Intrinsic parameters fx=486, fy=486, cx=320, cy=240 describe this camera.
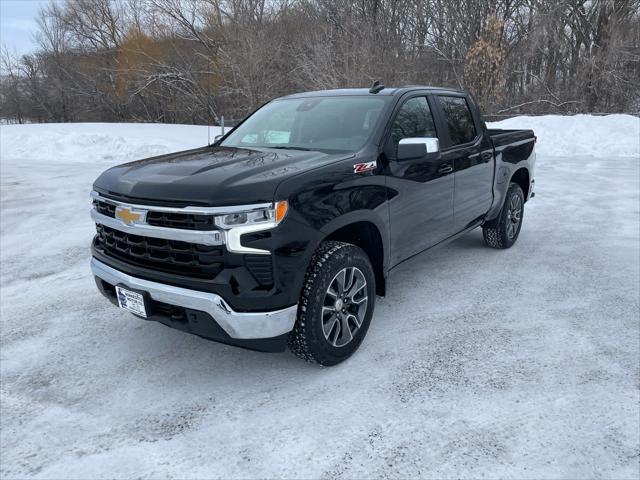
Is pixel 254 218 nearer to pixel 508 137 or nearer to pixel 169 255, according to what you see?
pixel 169 255

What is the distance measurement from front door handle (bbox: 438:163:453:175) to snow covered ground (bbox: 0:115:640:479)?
1134 mm

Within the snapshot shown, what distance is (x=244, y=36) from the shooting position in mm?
22000

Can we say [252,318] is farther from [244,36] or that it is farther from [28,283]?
[244,36]

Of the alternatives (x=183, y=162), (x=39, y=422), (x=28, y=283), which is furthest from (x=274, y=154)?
(x=28, y=283)

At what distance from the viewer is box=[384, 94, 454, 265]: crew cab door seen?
3.68 metres

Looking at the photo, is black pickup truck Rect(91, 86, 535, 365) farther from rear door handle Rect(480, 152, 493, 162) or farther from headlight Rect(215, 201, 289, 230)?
rear door handle Rect(480, 152, 493, 162)

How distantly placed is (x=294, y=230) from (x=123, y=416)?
1475 millimetres

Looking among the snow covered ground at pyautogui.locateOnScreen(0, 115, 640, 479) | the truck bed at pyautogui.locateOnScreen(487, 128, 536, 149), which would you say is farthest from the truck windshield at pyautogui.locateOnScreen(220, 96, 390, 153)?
the truck bed at pyautogui.locateOnScreen(487, 128, 536, 149)

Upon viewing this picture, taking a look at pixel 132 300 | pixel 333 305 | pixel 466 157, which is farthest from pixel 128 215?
pixel 466 157

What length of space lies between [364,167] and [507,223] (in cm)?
306

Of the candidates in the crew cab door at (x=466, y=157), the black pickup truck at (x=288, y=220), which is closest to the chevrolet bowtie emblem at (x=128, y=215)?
the black pickup truck at (x=288, y=220)

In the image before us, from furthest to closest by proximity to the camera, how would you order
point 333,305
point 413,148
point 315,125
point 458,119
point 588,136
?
point 588,136, point 458,119, point 315,125, point 413,148, point 333,305

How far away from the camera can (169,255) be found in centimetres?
290

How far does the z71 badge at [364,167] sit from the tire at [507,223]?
8.99 feet
